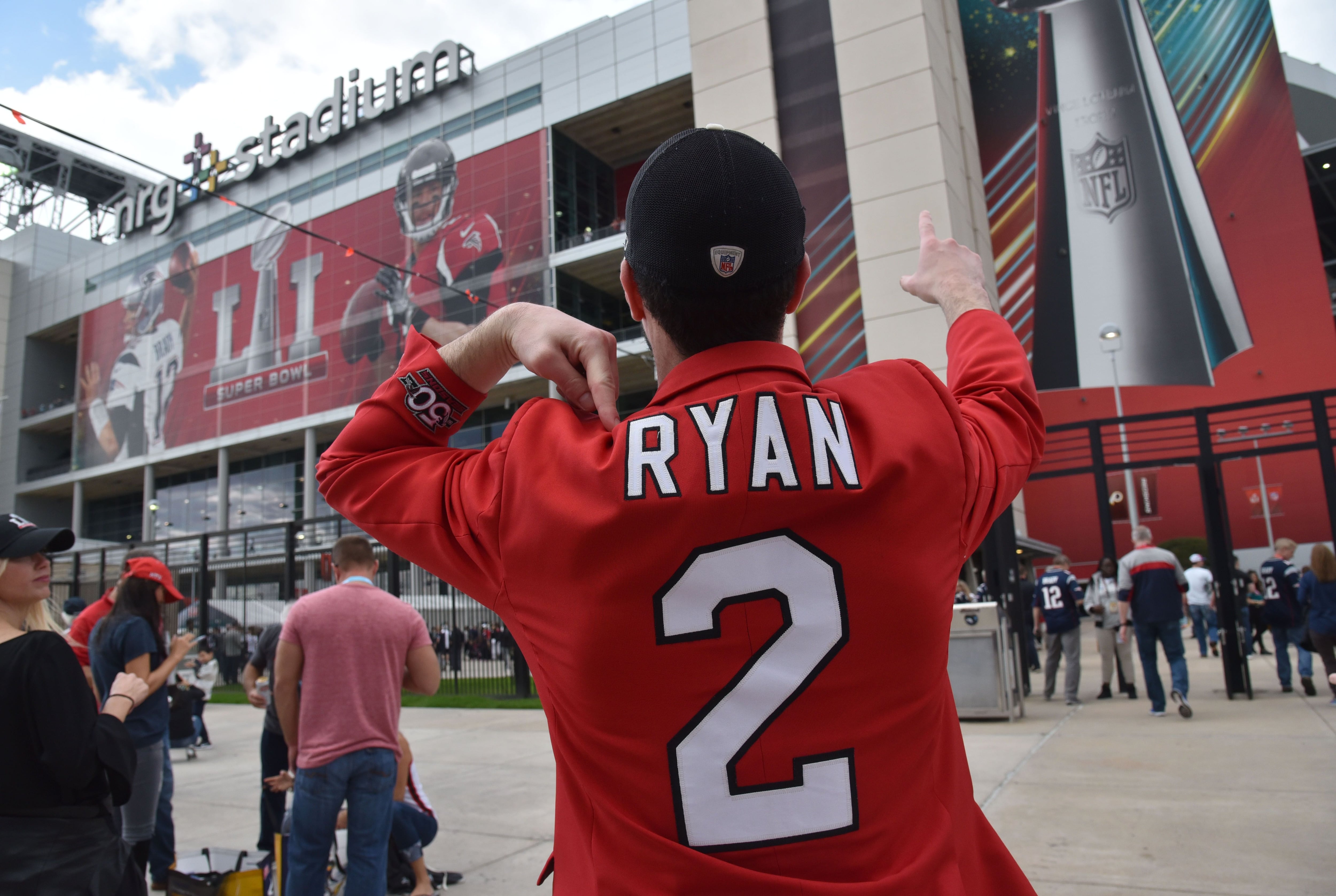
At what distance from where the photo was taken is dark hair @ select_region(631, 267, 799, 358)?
1.03m

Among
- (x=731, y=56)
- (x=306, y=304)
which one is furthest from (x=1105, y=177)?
(x=306, y=304)

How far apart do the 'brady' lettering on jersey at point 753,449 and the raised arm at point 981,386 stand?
184 millimetres

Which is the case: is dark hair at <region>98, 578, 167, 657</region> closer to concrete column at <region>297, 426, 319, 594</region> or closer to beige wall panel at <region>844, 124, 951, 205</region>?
beige wall panel at <region>844, 124, 951, 205</region>

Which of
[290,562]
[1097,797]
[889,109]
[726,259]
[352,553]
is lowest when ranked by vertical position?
[1097,797]

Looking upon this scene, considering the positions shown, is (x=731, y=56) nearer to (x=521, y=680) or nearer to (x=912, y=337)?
(x=912, y=337)

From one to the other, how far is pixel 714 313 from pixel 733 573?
339 mm

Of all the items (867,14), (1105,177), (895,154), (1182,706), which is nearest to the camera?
(1182,706)

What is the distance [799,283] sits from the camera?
111cm

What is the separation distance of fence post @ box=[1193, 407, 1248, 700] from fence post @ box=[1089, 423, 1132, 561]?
105cm

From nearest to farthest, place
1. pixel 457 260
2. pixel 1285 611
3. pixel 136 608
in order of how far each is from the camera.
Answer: pixel 136 608 < pixel 1285 611 < pixel 457 260

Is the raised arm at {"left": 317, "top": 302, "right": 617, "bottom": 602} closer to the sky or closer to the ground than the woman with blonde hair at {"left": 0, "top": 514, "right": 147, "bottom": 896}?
closer to the sky

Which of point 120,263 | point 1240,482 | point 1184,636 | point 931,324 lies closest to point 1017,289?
point 931,324

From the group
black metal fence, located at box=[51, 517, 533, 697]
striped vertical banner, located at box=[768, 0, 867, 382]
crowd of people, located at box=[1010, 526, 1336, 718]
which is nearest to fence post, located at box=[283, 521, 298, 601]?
black metal fence, located at box=[51, 517, 533, 697]

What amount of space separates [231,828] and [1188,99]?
93.9ft
